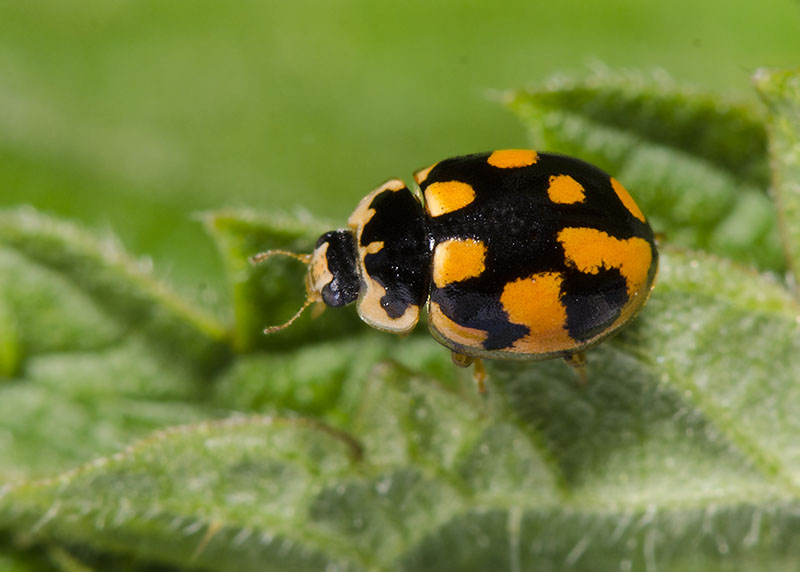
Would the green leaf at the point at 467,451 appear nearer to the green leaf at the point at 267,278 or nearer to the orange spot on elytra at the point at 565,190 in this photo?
the green leaf at the point at 267,278

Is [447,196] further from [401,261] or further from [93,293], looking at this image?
[93,293]

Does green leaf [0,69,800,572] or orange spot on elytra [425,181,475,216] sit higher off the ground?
orange spot on elytra [425,181,475,216]

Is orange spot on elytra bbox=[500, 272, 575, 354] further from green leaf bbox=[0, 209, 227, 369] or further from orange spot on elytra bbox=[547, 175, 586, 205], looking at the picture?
green leaf bbox=[0, 209, 227, 369]

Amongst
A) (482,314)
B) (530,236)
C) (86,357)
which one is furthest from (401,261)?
(86,357)

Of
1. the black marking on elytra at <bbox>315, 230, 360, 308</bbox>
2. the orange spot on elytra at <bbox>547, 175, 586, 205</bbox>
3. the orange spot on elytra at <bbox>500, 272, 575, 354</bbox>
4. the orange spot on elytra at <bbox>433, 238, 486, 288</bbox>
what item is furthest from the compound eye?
the orange spot on elytra at <bbox>547, 175, 586, 205</bbox>

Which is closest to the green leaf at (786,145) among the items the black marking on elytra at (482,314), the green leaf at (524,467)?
the green leaf at (524,467)
